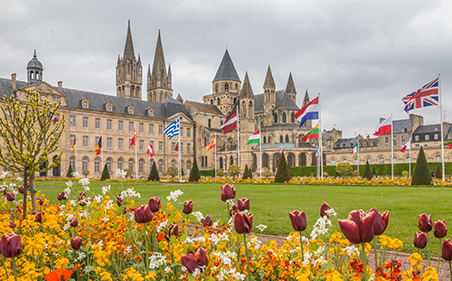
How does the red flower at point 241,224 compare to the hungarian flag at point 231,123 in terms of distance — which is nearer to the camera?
the red flower at point 241,224

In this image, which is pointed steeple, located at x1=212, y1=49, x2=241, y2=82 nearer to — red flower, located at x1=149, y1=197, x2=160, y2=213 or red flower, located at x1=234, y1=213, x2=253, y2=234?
red flower, located at x1=149, y1=197, x2=160, y2=213

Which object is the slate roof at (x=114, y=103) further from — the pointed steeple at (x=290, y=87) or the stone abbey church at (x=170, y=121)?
the pointed steeple at (x=290, y=87)

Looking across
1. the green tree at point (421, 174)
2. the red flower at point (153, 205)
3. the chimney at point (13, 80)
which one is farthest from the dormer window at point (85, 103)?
the red flower at point (153, 205)

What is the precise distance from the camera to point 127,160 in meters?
51.0

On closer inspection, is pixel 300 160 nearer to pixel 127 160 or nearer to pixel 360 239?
pixel 127 160

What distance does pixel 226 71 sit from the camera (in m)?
70.4

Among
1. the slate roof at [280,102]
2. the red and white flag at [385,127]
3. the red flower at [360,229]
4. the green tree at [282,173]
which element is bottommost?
the green tree at [282,173]

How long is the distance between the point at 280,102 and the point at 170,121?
2221cm

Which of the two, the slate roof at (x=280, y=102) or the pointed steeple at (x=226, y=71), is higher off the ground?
the pointed steeple at (x=226, y=71)

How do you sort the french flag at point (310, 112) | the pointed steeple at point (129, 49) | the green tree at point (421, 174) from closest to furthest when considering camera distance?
the green tree at point (421, 174) → the french flag at point (310, 112) → the pointed steeple at point (129, 49)

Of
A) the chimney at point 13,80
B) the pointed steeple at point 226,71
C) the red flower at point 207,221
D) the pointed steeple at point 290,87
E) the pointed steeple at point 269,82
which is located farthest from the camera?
the pointed steeple at point 290,87

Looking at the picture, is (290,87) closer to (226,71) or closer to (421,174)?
(226,71)

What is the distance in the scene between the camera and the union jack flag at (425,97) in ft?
67.9

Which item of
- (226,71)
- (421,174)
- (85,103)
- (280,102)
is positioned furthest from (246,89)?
(421,174)
